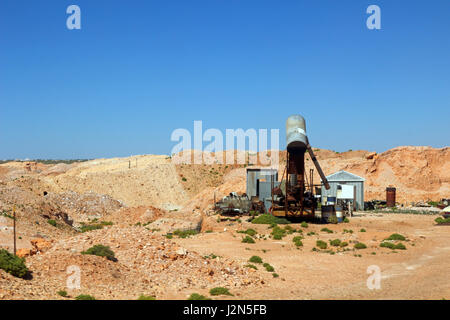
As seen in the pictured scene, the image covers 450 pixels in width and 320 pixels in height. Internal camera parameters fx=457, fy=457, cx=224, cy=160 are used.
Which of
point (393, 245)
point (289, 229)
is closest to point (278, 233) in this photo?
point (289, 229)

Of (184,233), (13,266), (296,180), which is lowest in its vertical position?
(184,233)

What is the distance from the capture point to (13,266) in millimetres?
12961

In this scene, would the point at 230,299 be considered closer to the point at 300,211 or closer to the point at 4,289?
the point at 4,289

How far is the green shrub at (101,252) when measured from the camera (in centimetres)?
1616

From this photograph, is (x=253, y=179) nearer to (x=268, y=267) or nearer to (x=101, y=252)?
(x=268, y=267)

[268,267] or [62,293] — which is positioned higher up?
[62,293]

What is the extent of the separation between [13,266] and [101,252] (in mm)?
3610

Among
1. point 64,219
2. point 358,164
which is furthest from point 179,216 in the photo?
point 358,164

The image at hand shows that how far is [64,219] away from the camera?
115 feet

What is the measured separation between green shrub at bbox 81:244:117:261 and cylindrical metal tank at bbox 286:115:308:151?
16732mm

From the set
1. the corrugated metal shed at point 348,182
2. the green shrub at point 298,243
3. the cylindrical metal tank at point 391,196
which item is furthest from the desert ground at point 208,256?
the cylindrical metal tank at point 391,196

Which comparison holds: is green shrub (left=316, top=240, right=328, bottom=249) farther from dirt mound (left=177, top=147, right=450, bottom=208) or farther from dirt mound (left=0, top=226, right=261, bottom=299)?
dirt mound (left=177, top=147, right=450, bottom=208)
